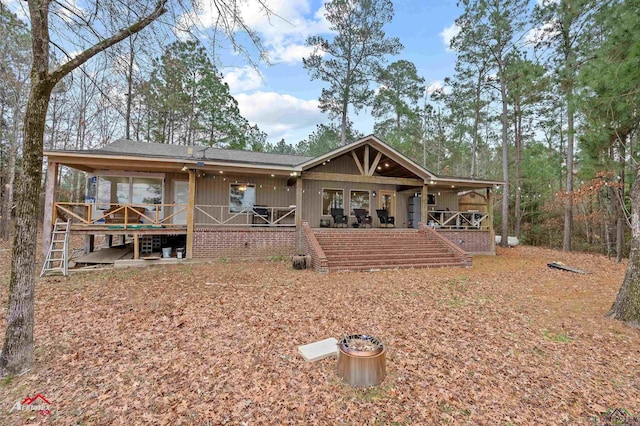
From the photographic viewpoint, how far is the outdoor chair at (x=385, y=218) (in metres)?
12.7

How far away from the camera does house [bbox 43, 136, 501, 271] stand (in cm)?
867

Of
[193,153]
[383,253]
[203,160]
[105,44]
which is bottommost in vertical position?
[383,253]

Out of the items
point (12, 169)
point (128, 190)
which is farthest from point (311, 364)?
point (12, 169)

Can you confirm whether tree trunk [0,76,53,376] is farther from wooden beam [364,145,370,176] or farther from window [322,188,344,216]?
window [322,188,344,216]

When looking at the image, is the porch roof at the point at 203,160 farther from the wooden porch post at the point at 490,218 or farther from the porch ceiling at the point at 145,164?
the wooden porch post at the point at 490,218

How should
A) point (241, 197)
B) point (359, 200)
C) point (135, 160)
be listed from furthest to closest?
point (359, 200) → point (241, 197) → point (135, 160)

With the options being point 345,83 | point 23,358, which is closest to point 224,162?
point 23,358

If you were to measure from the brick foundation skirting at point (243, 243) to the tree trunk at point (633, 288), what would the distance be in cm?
815

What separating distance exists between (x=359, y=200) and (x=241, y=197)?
5.53 meters

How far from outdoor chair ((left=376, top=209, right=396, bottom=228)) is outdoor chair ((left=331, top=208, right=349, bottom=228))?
1590 mm

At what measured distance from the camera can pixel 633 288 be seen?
456 centimetres

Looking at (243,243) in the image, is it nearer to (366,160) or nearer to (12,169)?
(366,160)

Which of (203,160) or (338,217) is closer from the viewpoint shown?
(203,160)

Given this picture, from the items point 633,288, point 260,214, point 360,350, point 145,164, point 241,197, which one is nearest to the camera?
point 360,350
